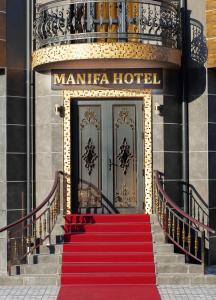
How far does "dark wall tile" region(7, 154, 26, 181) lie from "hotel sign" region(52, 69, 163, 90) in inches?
62.8

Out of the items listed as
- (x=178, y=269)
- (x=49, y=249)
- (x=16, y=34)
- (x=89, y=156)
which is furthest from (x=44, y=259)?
→ (x=16, y=34)

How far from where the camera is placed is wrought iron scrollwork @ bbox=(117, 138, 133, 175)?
11.1 m

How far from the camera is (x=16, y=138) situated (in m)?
11.1

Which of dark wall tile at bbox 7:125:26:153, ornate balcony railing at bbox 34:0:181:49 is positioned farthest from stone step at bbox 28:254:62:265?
ornate balcony railing at bbox 34:0:181:49

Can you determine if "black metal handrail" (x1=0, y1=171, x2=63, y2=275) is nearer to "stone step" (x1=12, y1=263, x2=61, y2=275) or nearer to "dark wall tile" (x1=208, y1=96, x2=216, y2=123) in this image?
"stone step" (x1=12, y1=263, x2=61, y2=275)

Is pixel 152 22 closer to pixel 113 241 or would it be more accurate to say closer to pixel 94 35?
pixel 94 35

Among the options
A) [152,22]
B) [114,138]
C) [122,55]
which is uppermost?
[152,22]

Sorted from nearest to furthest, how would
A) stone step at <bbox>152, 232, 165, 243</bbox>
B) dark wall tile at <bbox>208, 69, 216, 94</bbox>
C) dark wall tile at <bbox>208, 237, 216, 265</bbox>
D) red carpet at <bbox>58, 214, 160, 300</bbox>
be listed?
red carpet at <bbox>58, 214, 160, 300</bbox> → stone step at <bbox>152, 232, 165, 243</bbox> → dark wall tile at <bbox>208, 237, 216, 265</bbox> → dark wall tile at <bbox>208, 69, 216, 94</bbox>

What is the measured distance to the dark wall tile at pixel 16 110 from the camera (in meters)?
11.0

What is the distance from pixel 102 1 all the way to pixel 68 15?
2.55 ft

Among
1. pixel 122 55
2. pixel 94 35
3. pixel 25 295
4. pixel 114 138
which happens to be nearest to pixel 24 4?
pixel 94 35

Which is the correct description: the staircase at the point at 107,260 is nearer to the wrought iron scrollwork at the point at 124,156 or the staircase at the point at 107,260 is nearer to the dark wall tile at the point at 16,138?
the wrought iron scrollwork at the point at 124,156

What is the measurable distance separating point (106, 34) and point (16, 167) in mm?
3088

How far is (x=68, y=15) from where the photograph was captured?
10.9 m
